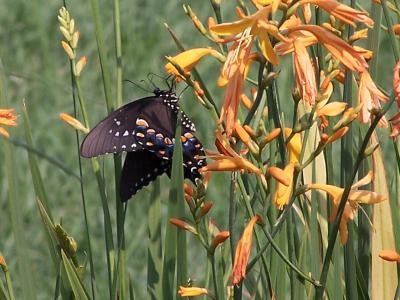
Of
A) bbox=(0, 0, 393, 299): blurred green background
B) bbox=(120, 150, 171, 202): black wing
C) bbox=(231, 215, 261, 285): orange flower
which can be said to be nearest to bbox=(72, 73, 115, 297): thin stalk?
bbox=(120, 150, 171, 202): black wing

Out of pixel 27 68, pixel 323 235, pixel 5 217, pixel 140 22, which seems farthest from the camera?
pixel 140 22

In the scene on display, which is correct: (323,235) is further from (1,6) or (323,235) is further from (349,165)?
(1,6)

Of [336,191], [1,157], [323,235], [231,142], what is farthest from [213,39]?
[1,157]

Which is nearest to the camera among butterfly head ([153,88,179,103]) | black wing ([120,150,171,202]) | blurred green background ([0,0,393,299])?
black wing ([120,150,171,202])

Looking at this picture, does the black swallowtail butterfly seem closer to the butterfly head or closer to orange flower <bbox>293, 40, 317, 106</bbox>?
the butterfly head

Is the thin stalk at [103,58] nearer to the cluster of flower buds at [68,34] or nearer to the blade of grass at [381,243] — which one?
the cluster of flower buds at [68,34]

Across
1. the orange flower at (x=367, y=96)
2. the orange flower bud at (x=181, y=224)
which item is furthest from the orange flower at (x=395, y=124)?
the orange flower bud at (x=181, y=224)
